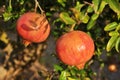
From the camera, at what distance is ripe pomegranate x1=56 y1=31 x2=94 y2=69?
1084 mm

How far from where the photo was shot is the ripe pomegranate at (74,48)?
1.08 meters

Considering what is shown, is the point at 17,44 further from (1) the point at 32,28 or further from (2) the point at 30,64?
(1) the point at 32,28

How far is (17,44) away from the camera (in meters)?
3.93

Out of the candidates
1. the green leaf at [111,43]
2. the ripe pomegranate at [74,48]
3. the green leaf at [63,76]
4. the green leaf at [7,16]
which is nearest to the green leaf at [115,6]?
the ripe pomegranate at [74,48]

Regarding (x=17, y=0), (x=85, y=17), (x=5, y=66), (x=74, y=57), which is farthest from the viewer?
(x=5, y=66)

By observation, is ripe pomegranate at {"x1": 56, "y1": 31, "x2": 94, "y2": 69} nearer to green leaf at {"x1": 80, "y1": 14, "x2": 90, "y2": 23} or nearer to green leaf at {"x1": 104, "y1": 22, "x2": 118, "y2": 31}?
green leaf at {"x1": 80, "y1": 14, "x2": 90, "y2": 23}

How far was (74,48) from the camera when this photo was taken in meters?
1.08

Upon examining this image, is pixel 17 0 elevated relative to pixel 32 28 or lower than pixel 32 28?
lower

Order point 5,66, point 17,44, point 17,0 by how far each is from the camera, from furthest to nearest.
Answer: point 5,66 < point 17,44 < point 17,0

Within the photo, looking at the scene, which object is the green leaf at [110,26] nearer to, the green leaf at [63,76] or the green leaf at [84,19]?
the green leaf at [84,19]

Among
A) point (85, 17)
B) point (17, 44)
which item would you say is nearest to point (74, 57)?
point (85, 17)

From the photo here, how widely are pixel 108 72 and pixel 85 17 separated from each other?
126 inches

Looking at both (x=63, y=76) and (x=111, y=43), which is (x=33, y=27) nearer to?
(x=111, y=43)

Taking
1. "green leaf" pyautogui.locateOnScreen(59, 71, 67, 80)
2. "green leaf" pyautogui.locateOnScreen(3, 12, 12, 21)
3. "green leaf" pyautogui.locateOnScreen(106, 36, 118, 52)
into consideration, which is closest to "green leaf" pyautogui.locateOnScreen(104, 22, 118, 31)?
"green leaf" pyautogui.locateOnScreen(106, 36, 118, 52)
